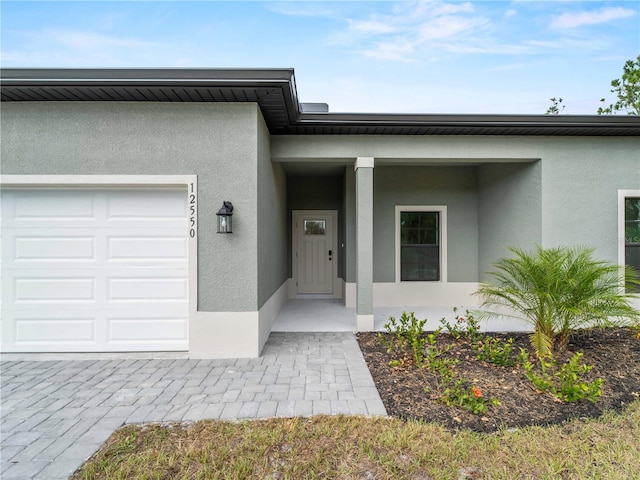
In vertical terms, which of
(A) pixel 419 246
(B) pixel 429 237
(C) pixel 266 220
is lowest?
(A) pixel 419 246

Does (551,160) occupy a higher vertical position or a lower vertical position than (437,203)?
higher

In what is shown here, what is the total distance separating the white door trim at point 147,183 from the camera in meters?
3.92

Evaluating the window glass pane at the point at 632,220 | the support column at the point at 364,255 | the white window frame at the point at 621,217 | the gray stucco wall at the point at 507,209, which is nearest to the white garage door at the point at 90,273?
the support column at the point at 364,255

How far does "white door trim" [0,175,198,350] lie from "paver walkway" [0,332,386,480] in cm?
93

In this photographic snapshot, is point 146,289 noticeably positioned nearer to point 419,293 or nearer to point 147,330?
point 147,330

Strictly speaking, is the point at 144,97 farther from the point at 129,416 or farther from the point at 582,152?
the point at 582,152

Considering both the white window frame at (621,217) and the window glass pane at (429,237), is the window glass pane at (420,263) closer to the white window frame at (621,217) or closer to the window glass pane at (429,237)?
the window glass pane at (429,237)

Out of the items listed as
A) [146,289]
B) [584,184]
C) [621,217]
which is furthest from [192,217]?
[621,217]

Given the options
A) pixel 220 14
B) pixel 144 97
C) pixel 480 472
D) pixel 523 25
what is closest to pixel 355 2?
pixel 220 14

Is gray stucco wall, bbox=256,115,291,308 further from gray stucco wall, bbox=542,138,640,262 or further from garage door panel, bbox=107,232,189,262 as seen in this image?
gray stucco wall, bbox=542,138,640,262

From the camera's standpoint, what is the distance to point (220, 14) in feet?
22.8

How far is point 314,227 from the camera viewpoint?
27.2 ft

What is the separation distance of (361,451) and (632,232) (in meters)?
6.26

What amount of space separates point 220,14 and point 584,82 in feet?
38.2
